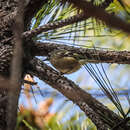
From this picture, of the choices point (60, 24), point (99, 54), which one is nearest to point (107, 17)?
point (60, 24)

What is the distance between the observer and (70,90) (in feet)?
2.00

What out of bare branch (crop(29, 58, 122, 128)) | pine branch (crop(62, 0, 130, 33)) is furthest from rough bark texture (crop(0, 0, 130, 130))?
pine branch (crop(62, 0, 130, 33))

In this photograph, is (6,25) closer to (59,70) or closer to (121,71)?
(59,70)

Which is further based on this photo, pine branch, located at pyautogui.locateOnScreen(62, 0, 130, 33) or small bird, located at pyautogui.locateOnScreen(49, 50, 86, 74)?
small bird, located at pyautogui.locateOnScreen(49, 50, 86, 74)

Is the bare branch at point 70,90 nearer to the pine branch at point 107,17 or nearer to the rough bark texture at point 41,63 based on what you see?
the rough bark texture at point 41,63

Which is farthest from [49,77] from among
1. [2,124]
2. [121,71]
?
[121,71]

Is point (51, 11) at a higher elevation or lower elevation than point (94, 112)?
higher

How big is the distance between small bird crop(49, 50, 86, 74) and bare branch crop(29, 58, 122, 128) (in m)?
0.02

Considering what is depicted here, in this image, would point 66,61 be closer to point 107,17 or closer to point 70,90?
point 70,90

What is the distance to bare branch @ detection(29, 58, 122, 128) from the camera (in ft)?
1.95

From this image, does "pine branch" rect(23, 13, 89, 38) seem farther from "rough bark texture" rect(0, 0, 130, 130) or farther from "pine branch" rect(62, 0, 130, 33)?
"pine branch" rect(62, 0, 130, 33)

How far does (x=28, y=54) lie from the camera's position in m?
0.67

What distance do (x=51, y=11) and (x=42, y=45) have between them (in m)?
0.19

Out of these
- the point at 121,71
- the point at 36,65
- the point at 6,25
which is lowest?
the point at 121,71
